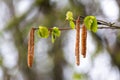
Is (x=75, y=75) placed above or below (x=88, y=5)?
below

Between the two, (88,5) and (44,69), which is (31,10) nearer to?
(88,5)

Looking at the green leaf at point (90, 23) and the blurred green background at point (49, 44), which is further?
the blurred green background at point (49, 44)

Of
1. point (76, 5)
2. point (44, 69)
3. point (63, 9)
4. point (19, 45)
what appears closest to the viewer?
point (76, 5)

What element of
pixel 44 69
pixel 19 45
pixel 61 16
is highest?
pixel 61 16

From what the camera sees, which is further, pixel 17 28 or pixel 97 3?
pixel 17 28

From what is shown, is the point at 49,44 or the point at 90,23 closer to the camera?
the point at 90,23

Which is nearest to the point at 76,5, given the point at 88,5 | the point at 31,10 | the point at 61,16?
the point at 88,5

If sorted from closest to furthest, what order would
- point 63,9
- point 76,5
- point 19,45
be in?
1. point 76,5
2. point 63,9
3. point 19,45

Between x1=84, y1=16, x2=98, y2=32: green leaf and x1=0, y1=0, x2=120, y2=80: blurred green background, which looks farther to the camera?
x1=0, y1=0, x2=120, y2=80: blurred green background
